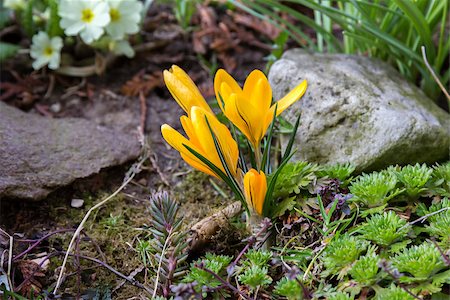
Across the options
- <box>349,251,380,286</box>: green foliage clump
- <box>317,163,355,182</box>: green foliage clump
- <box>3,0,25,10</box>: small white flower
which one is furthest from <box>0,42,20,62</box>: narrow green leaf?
<box>349,251,380,286</box>: green foliage clump

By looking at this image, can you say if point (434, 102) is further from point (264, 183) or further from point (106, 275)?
point (106, 275)

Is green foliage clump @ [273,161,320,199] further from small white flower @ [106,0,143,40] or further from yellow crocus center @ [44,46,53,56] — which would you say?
yellow crocus center @ [44,46,53,56]

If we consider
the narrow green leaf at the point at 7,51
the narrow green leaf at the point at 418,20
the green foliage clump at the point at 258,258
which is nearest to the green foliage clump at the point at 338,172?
the green foliage clump at the point at 258,258

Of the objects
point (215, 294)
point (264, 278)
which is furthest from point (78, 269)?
point (264, 278)

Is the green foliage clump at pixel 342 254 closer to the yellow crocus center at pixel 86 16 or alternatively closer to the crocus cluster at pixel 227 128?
the crocus cluster at pixel 227 128

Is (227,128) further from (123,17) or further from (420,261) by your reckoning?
(123,17)

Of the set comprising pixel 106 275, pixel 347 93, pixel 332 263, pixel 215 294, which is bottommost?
pixel 106 275
